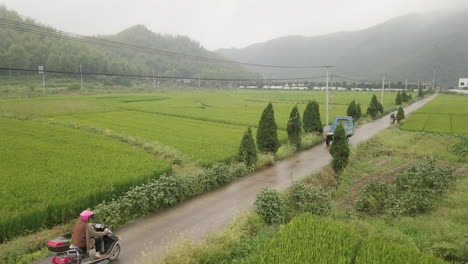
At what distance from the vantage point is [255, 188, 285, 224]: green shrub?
9.27 m

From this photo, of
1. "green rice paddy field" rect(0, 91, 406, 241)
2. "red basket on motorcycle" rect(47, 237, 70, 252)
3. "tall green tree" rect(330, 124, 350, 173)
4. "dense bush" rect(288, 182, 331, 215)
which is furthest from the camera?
"tall green tree" rect(330, 124, 350, 173)

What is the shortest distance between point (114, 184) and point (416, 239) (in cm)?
930

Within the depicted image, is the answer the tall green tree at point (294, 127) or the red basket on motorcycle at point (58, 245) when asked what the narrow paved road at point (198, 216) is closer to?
the red basket on motorcycle at point (58, 245)

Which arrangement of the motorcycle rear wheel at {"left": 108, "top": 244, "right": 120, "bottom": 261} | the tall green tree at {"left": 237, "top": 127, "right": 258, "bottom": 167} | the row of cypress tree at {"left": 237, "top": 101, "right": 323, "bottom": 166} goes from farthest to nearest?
the row of cypress tree at {"left": 237, "top": 101, "right": 323, "bottom": 166} → the tall green tree at {"left": 237, "top": 127, "right": 258, "bottom": 167} → the motorcycle rear wheel at {"left": 108, "top": 244, "right": 120, "bottom": 261}

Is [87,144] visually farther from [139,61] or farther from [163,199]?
[139,61]

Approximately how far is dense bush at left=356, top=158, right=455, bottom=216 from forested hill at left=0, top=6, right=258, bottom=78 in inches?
2967

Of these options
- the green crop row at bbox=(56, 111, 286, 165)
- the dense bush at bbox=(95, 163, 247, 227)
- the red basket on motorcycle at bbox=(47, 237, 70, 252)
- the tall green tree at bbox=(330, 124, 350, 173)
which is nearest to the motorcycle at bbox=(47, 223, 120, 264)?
the red basket on motorcycle at bbox=(47, 237, 70, 252)

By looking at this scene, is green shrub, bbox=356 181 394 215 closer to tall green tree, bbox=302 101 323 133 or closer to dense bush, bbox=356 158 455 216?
dense bush, bbox=356 158 455 216

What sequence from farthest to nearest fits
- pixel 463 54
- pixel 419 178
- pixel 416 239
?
pixel 463 54, pixel 419 178, pixel 416 239

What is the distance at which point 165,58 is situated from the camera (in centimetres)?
13575

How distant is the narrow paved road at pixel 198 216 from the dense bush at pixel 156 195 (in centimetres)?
31

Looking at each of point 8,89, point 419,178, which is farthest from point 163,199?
point 8,89

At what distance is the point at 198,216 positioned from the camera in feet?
33.6

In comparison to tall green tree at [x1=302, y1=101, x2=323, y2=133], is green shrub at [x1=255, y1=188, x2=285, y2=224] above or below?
below
